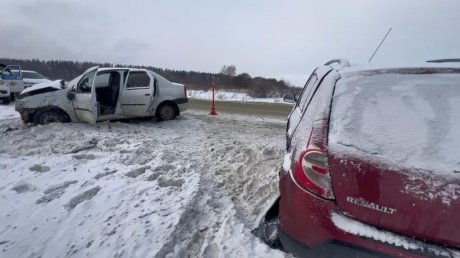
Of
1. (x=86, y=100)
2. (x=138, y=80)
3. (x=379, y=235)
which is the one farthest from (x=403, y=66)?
(x=138, y=80)

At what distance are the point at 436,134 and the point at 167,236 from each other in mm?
2372

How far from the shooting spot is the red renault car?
183 cm

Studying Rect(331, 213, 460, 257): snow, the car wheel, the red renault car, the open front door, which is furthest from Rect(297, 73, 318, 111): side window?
the car wheel

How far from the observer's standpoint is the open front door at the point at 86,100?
7.59 metres

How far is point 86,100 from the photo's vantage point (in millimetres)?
7652

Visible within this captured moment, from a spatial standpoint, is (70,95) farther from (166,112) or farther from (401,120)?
(401,120)

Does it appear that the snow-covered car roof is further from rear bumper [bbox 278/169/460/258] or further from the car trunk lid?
rear bumper [bbox 278/169/460/258]

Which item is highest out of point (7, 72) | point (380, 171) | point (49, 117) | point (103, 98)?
point (7, 72)

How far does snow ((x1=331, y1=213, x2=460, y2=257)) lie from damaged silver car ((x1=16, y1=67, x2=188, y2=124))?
691cm

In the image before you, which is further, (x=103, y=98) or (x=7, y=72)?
(x=7, y=72)

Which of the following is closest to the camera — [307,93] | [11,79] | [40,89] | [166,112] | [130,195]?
[130,195]

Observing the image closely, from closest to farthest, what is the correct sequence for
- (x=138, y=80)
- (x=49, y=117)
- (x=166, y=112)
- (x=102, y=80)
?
(x=49, y=117)
(x=102, y=80)
(x=138, y=80)
(x=166, y=112)

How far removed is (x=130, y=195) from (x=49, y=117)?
17.2 feet

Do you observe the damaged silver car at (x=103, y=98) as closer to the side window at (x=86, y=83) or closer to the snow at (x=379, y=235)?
the side window at (x=86, y=83)
